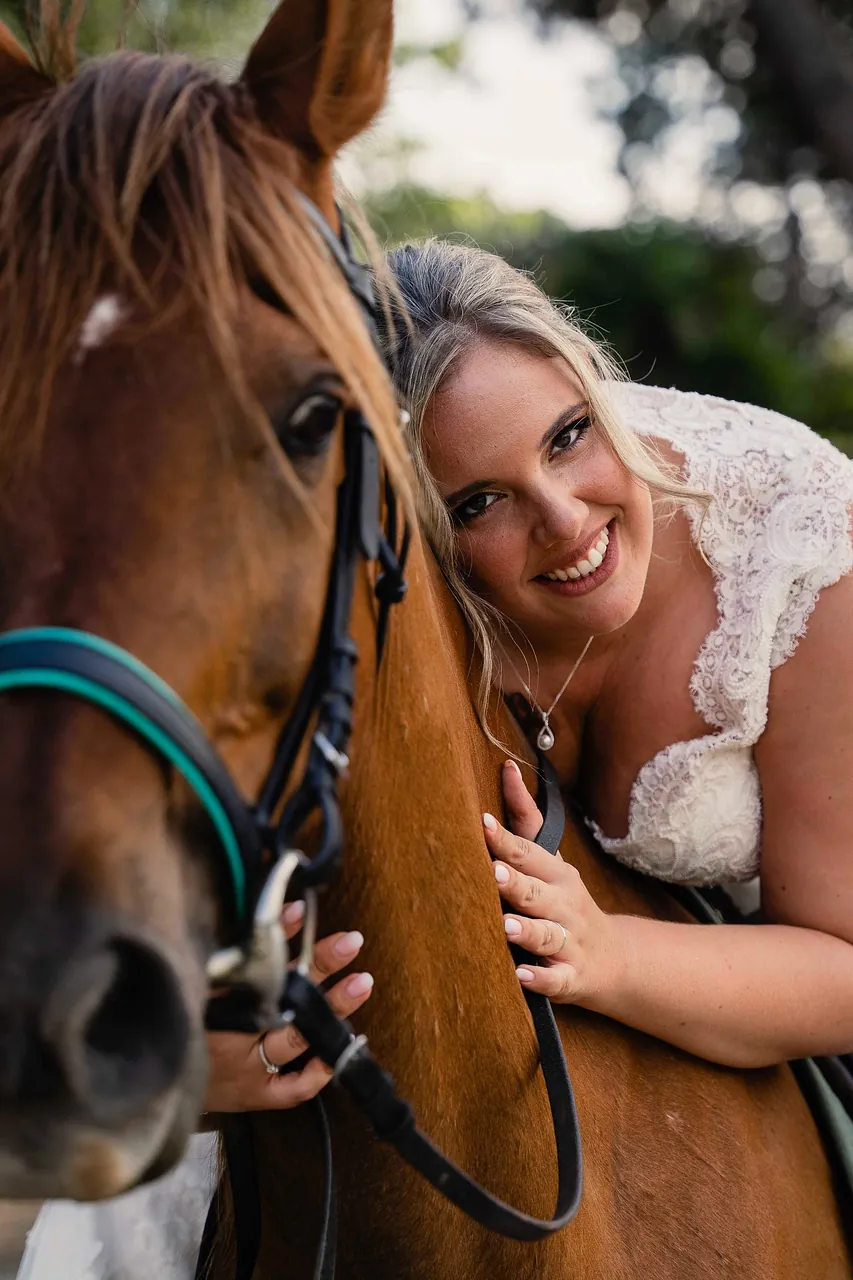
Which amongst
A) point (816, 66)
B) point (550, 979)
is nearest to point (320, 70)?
point (550, 979)

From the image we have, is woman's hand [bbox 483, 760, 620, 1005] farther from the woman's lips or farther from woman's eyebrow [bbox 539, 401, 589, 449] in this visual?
woman's eyebrow [bbox 539, 401, 589, 449]

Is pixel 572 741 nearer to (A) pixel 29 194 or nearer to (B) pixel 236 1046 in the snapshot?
(B) pixel 236 1046

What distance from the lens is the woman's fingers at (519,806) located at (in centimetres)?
176

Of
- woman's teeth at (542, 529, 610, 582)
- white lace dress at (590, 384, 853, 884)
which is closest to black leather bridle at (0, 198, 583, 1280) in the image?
woman's teeth at (542, 529, 610, 582)

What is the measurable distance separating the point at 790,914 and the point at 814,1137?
0.47 m

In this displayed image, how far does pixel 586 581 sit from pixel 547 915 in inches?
24.9

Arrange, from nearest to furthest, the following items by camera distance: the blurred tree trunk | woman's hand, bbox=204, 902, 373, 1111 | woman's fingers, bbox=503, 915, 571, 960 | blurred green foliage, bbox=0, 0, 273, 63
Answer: woman's hand, bbox=204, 902, 373, 1111, woman's fingers, bbox=503, 915, 571, 960, blurred green foliage, bbox=0, 0, 273, 63, the blurred tree trunk

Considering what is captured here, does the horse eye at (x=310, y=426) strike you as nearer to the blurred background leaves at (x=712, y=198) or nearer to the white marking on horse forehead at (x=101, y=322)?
the white marking on horse forehead at (x=101, y=322)

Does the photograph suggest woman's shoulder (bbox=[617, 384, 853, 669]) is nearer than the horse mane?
No

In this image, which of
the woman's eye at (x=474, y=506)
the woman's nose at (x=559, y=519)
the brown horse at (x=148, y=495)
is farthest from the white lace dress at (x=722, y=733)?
the brown horse at (x=148, y=495)

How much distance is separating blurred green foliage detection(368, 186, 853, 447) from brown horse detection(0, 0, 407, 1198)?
969cm

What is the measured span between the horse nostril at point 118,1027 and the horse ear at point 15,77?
0.96 metres

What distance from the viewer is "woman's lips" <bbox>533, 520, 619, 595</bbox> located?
79.4 inches

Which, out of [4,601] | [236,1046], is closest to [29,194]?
[4,601]
